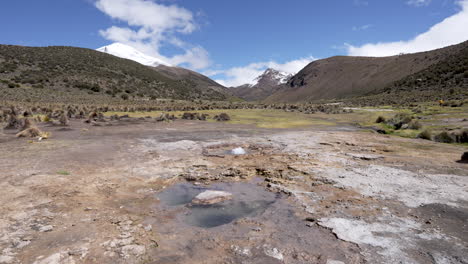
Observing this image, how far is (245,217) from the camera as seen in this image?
5578 millimetres

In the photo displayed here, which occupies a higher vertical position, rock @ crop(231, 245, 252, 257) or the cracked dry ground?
the cracked dry ground

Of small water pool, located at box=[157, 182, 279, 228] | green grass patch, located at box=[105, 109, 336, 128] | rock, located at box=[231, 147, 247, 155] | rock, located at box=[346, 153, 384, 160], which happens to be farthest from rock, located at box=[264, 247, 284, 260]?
green grass patch, located at box=[105, 109, 336, 128]

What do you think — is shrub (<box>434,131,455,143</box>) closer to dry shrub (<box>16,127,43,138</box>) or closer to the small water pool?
the small water pool

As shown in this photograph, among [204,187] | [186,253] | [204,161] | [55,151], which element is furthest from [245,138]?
[186,253]

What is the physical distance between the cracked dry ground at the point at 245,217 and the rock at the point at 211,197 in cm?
45

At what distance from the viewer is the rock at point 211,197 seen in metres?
6.36

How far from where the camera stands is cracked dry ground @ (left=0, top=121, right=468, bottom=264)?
4.12 metres

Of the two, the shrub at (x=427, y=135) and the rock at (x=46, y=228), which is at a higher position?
the shrub at (x=427, y=135)

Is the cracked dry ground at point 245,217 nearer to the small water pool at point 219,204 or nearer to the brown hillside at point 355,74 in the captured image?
the small water pool at point 219,204

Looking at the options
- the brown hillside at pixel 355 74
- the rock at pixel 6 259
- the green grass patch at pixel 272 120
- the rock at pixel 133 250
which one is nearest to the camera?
the rock at pixel 6 259

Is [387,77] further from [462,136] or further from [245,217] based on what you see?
[245,217]

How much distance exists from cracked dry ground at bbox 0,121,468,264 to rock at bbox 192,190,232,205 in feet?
1.49

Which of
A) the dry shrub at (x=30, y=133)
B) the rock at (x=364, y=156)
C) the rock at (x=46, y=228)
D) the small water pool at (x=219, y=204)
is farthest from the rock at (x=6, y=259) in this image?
the dry shrub at (x=30, y=133)

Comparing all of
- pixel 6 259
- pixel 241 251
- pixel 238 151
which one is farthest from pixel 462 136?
pixel 6 259
